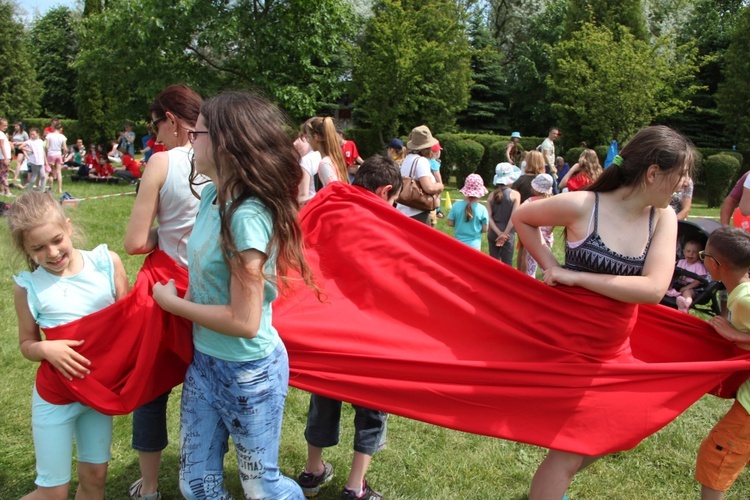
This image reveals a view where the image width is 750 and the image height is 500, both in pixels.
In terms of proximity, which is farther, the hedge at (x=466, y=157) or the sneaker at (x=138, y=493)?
the hedge at (x=466, y=157)

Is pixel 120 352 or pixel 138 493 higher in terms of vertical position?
pixel 120 352

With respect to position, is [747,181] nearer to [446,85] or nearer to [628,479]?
[628,479]

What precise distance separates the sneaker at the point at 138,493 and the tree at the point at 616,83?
24.3 m

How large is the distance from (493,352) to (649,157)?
1.06 m

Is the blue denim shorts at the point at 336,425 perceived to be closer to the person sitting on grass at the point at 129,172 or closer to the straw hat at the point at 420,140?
the straw hat at the point at 420,140

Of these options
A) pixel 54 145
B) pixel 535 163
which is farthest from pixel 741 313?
pixel 54 145

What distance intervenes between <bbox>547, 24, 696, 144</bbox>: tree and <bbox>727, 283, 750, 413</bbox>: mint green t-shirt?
23218 millimetres

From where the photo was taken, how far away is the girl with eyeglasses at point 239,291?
7.10ft

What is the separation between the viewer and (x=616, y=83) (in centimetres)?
2436

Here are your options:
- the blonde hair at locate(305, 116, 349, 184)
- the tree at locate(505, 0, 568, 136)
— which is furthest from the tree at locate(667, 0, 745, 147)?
the blonde hair at locate(305, 116, 349, 184)

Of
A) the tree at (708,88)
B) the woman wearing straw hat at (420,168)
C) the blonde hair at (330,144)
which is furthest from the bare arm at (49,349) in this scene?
the tree at (708,88)

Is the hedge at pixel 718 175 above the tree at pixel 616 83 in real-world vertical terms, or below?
below

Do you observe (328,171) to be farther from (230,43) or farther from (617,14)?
(617,14)

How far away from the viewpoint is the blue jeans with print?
2.36 metres
